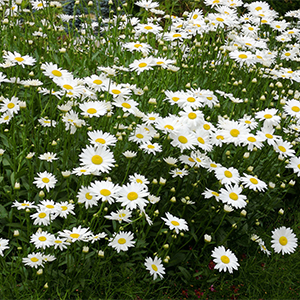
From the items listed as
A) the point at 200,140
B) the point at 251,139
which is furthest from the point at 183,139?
the point at 251,139

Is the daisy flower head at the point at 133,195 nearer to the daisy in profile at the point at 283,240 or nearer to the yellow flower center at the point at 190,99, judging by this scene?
the yellow flower center at the point at 190,99

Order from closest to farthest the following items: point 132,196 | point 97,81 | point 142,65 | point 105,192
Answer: point 105,192, point 132,196, point 97,81, point 142,65

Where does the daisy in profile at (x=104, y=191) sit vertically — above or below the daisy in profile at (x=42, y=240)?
above

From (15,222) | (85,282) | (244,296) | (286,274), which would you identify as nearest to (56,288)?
(85,282)

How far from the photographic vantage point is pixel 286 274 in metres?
3.10

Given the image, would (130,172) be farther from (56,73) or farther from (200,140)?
(56,73)

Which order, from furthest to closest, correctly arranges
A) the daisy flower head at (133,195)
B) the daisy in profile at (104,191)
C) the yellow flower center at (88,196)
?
the yellow flower center at (88,196)
the daisy flower head at (133,195)
the daisy in profile at (104,191)

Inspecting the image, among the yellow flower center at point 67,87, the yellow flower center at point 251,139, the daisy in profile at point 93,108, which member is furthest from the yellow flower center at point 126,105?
the yellow flower center at point 251,139

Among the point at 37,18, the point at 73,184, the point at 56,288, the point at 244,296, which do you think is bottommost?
the point at 244,296

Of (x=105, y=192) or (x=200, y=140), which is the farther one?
(x=200, y=140)

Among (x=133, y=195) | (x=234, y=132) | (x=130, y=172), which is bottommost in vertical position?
(x=130, y=172)

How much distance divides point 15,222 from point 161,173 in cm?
123

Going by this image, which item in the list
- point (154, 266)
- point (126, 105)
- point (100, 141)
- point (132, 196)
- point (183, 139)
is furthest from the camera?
point (126, 105)

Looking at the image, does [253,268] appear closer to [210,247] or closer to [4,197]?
[210,247]
